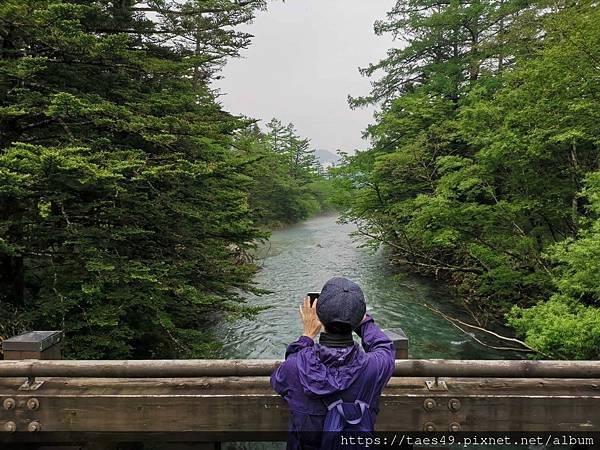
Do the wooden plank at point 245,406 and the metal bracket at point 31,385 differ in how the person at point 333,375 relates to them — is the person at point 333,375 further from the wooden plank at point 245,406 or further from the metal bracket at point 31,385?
the metal bracket at point 31,385

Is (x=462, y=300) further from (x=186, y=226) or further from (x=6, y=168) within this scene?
(x=6, y=168)

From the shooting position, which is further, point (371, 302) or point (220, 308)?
point (371, 302)

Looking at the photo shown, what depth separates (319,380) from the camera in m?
1.38

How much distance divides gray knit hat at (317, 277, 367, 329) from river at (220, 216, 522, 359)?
268 inches

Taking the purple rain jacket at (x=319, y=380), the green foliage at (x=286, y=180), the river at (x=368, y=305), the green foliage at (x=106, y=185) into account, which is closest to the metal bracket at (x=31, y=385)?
the purple rain jacket at (x=319, y=380)

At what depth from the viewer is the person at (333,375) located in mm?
1364

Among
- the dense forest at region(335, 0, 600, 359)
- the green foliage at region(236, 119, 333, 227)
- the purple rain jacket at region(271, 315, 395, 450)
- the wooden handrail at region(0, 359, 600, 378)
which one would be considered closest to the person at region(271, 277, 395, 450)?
the purple rain jacket at region(271, 315, 395, 450)

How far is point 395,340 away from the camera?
6.27ft

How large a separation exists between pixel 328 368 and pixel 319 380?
57 mm

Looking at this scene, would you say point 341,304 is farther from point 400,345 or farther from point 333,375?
point 400,345

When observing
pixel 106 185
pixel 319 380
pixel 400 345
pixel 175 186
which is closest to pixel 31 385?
pixel 319 380

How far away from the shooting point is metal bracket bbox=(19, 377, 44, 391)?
1.83m

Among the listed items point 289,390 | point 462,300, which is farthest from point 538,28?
point 289,390

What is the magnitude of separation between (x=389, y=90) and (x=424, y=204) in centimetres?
1073
